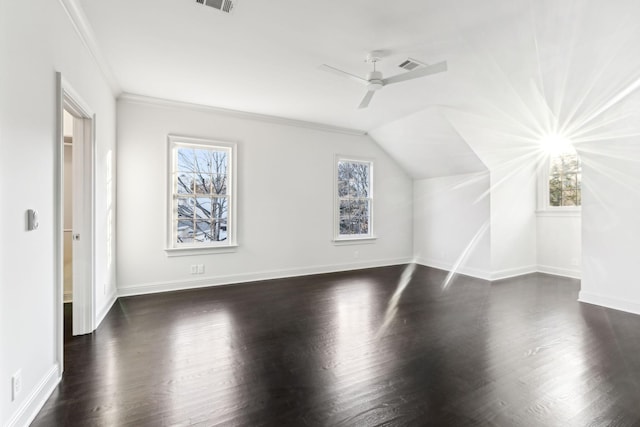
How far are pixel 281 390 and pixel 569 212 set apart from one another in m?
5.89

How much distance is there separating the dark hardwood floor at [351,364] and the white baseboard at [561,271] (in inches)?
65.5

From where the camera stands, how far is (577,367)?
7.81 ft

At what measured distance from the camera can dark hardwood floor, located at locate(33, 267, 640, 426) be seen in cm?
185

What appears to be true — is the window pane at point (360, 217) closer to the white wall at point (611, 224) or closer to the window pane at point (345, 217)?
the window pane at point (345, 217)

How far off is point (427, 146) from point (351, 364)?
4279 mm

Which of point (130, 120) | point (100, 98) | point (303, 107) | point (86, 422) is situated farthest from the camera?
point (303, 107)

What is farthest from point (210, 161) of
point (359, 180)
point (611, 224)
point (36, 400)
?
point (611, 224)

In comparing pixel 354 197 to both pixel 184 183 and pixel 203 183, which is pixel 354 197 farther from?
pixel 184 183

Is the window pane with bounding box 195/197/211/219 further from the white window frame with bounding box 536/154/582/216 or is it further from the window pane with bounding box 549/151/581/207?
the window pane with bounding box 549/151/581/207

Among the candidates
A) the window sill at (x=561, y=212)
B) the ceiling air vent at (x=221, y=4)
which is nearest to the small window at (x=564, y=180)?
the window sill at (x=561, y=212)

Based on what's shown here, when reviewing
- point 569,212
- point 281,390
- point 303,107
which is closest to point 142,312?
point 281,390

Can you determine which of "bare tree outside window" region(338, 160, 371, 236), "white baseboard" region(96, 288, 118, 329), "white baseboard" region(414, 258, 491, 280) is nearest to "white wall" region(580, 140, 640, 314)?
"white baseboard" region(414, 258, 491, 280)

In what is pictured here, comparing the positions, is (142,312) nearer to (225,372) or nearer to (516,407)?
(225,372)

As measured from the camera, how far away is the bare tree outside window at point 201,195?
4.61 m
